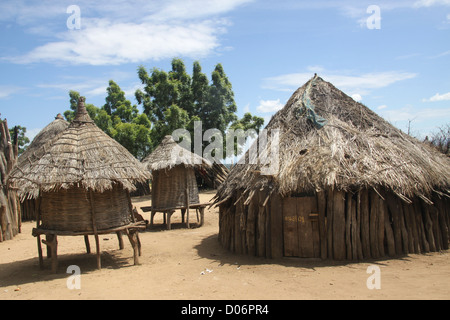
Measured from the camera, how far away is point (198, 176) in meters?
26.4

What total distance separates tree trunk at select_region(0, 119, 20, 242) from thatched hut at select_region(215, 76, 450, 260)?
7508 millimetres

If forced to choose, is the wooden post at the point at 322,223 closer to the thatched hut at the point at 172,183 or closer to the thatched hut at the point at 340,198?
the thatched hut at the point at 340,198

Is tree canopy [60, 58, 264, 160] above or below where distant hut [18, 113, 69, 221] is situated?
above

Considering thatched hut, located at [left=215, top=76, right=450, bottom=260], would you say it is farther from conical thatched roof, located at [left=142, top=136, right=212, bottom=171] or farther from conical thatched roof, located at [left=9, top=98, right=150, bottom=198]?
conical thatched roof, located at [left=142, top=136, right=212, bottom=171]

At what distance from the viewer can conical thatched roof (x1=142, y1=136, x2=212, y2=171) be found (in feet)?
41.4

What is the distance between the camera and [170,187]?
42.5ft

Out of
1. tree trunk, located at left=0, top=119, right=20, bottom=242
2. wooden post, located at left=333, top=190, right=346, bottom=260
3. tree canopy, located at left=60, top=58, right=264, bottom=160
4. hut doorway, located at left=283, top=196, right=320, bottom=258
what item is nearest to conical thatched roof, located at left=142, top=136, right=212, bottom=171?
tree trunk, located at left=0, top=119, right=20, bottom=242

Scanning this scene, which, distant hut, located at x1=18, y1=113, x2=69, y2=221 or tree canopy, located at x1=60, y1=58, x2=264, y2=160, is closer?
distant hut, located at x1=18, y1=113, x2=69, y2=221

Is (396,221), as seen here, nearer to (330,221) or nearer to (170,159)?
(330,221)

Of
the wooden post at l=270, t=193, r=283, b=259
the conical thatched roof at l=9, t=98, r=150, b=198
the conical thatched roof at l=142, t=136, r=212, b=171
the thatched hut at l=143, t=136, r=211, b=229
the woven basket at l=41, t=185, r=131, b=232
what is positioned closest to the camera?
the conical thatched roof at l=9, t=98, r=150, b=198

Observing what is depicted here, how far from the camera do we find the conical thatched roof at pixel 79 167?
23.2ft
